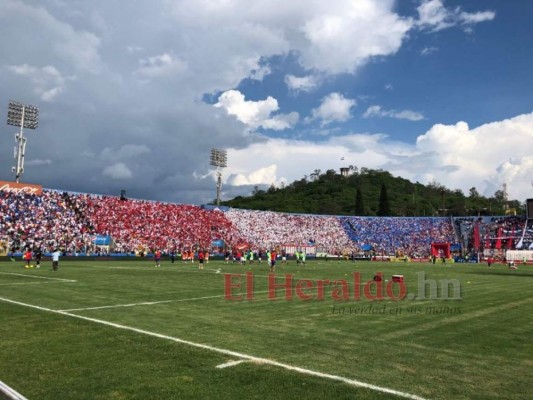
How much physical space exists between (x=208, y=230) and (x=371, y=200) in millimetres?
97929

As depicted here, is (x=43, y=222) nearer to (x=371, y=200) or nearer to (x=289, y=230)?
(x=289, y=230)

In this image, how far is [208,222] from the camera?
74688 mm

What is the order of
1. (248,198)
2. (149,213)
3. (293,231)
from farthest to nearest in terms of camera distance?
(248,198) → (293,231) → (149,213)

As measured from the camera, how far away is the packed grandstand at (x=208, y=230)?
175ft

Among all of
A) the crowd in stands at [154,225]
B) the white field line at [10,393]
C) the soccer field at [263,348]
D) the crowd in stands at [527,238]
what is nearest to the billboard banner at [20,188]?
the crowd in stands at [154,225]

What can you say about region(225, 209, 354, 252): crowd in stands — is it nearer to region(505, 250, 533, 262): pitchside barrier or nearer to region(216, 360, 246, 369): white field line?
region(505, 250, 533, 262): pitchside barrier

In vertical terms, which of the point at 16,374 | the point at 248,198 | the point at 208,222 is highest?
the point at 248,198

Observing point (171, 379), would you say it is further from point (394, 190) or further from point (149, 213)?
point (394, 190)

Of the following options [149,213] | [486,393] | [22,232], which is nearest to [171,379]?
[486,393]

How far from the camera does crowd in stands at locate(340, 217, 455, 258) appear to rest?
84.6m

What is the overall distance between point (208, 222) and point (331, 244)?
83.1ft

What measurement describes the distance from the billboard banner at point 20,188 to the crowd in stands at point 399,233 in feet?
187

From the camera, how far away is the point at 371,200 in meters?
158

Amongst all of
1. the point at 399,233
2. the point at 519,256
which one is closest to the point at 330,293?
the point at 519,256
